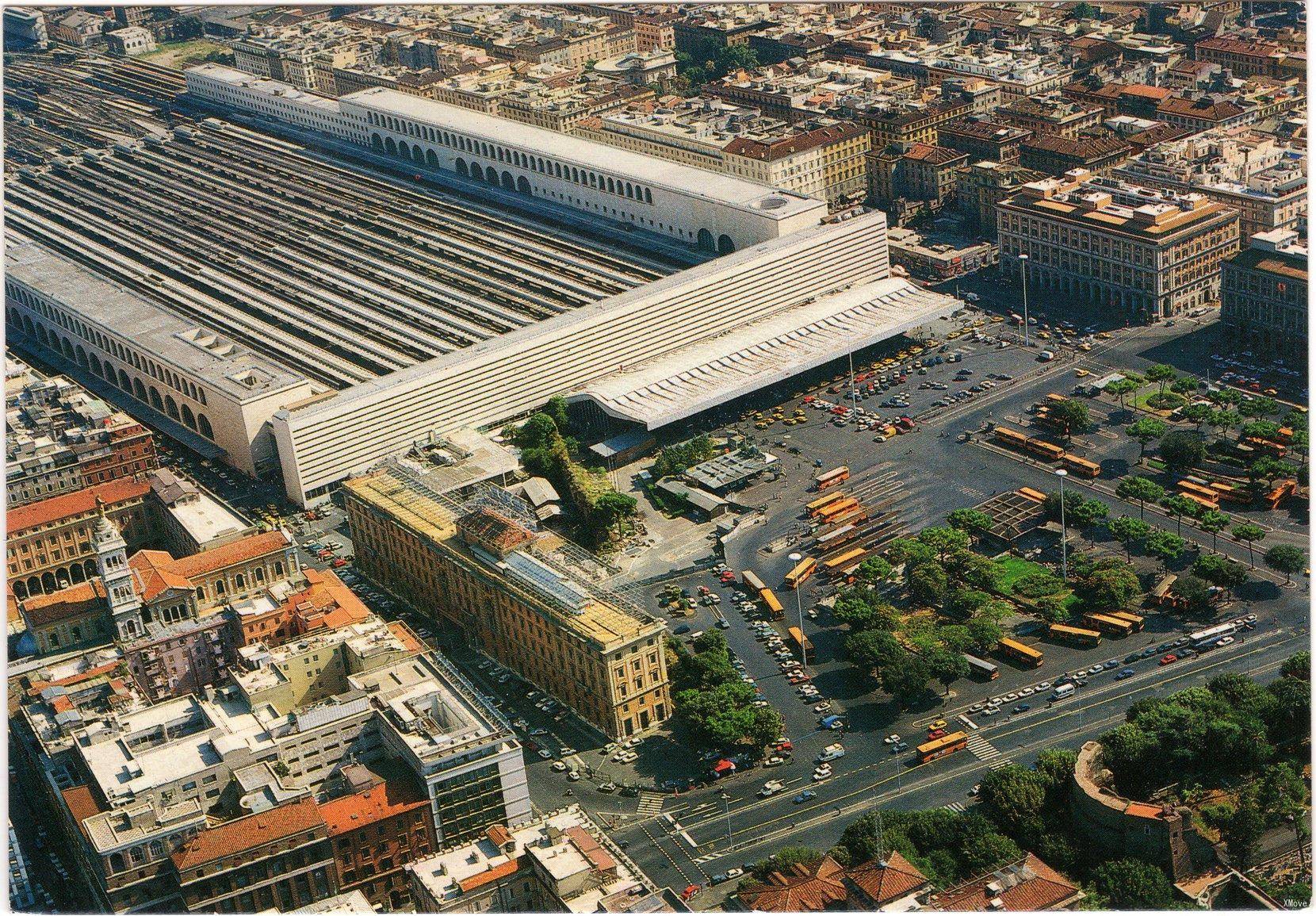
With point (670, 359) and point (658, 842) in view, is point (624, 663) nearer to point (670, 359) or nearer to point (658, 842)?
point (658, 842)

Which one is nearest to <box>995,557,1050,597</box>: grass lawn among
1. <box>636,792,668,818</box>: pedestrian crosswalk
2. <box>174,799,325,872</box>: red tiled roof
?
<box>636,792,668,818</box>: pedestrian crosswalk

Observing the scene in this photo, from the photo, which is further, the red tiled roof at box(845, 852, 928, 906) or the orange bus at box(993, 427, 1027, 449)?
the orange bus at box(993, 427, 1027, 449)

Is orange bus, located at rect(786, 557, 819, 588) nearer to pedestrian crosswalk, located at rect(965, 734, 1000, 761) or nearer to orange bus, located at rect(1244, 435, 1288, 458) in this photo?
pedestrian crosswalk, located at rect(965, 734, 1000, 761)

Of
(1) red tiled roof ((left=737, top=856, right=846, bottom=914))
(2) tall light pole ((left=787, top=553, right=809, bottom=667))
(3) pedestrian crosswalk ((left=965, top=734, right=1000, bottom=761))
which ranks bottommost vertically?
(3) pedestrian crosswalk ((left=965, top=734, right=1000, bottom=761))

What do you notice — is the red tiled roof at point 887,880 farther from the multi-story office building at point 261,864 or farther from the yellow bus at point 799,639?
the yellow bus at point 799,639

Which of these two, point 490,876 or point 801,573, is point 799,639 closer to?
point 801,573

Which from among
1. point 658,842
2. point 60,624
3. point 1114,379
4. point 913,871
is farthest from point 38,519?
point 1114,379

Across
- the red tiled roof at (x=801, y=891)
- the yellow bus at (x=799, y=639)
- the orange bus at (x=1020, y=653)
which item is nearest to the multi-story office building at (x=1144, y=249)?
the orange bus at (x=1020, y=653)

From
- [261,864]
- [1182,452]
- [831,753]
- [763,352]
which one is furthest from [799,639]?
[763,352]
